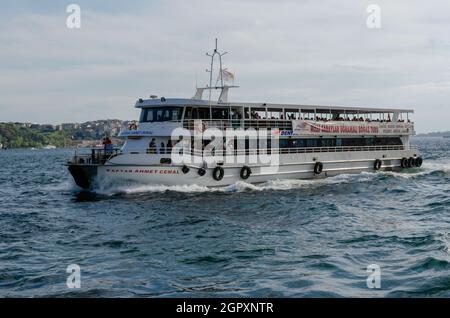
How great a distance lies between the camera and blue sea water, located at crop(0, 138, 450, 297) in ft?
39.8

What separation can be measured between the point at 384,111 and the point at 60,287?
37515 millimetres

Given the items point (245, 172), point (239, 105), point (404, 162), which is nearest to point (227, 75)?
point (239, 105)

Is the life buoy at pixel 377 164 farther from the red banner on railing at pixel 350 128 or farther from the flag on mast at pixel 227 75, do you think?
the flag on mast at pixel 227 75

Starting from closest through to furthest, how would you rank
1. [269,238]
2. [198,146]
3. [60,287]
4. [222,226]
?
1. [60,287]
2. [269,238]
3. [222,226]
4. [198,146]

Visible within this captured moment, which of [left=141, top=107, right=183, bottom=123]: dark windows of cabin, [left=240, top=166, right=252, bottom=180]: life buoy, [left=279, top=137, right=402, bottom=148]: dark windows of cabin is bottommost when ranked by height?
[left=240, top=166, right=252, bottom=180]: life buoy

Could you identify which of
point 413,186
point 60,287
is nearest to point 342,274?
point 60,287

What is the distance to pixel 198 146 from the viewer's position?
3041 cm

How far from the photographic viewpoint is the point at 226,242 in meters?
16.7

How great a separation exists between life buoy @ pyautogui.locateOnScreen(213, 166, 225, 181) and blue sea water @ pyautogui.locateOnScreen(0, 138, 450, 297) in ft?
2.86

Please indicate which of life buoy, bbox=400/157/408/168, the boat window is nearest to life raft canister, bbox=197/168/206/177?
the boat window

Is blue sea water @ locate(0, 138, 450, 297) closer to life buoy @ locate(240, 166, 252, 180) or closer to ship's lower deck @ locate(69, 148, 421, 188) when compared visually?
ship's lower deck @ locate(69, 148, 421, 188)

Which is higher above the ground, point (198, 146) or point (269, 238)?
point (198, 146)

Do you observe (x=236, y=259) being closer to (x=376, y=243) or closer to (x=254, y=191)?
(x=376, y=243)

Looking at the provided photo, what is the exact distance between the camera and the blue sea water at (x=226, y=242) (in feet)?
39.8
